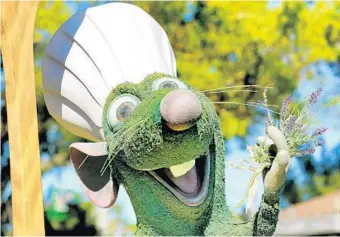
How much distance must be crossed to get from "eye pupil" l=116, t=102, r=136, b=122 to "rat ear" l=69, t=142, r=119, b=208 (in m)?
0.22

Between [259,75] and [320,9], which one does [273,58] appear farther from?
[320,9]

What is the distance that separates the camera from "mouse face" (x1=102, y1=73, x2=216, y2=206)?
2344mm

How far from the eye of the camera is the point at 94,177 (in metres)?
2.79

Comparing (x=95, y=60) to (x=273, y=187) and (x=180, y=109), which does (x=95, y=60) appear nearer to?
(x=180, y=109)

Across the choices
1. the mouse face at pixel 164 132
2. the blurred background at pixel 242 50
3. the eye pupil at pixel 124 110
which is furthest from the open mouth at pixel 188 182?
the blurred background at pixel 242 50

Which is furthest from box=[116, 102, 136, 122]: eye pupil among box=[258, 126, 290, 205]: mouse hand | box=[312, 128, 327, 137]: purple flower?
box=[312, 128, 327, 137]: purple flower

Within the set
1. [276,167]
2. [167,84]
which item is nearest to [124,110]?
[167,84]

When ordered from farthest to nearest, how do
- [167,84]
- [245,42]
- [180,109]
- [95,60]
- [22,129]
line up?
[245,42] → [95,60] → [167,84] → [22,129] → [180,109]

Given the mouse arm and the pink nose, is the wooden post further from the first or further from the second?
the mouse arm

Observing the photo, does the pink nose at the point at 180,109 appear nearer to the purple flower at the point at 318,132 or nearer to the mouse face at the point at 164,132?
the mouse face at the point at 164,132

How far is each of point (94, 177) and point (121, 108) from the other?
1.14ft

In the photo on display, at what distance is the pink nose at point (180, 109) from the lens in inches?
90.4

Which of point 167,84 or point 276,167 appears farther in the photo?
point 167,84

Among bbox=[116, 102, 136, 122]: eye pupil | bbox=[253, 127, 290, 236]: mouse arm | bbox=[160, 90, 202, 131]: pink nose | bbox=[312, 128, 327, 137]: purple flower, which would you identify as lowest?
bbox=[253, 127, 290, 236]: mouse arm
